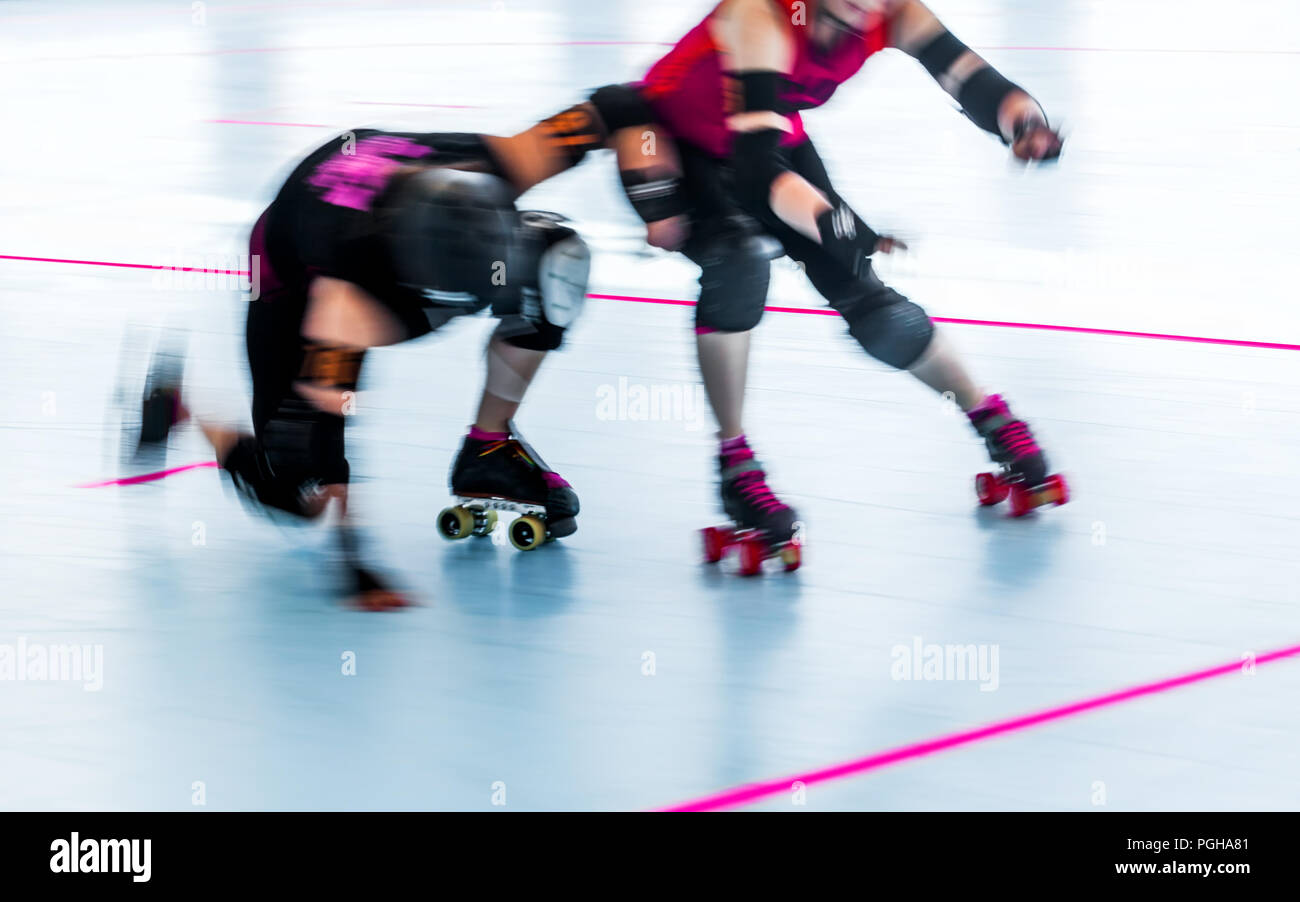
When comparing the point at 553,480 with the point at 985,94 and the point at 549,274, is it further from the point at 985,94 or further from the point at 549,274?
the point at 985,94

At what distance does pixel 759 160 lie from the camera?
3.27 m

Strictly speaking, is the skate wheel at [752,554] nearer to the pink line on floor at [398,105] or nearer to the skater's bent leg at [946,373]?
the skater's bent leg at [946,373]

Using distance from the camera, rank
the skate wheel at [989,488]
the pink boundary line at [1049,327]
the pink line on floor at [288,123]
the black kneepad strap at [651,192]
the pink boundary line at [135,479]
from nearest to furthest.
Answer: the black kneepad strap at [651,192] < the skate wheel at [989,488] < the pink boundary line at [135,479] < the pink boundary line at [1049,327] < the pink line on floor at [288,123]

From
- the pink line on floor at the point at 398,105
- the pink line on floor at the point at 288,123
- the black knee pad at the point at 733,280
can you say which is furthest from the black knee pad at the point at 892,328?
the pink line on floor at the point at 398,105

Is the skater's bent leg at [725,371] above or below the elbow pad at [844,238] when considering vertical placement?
below

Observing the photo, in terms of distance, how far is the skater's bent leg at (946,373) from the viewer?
3.68 metres

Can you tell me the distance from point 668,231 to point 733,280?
163 mm

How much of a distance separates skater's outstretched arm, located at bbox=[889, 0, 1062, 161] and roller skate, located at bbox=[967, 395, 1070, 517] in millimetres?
588

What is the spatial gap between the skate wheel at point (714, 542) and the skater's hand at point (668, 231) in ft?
1.89

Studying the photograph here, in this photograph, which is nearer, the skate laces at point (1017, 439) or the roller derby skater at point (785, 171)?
the roller derby skater at point (785, 171)

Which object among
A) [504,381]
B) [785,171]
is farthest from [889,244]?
[504,381]

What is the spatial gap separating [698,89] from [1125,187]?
12.9ft

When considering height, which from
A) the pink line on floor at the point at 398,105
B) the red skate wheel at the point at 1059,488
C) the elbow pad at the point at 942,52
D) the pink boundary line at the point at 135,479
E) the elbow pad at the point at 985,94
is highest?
the pink line on floor at the point at 398,105
